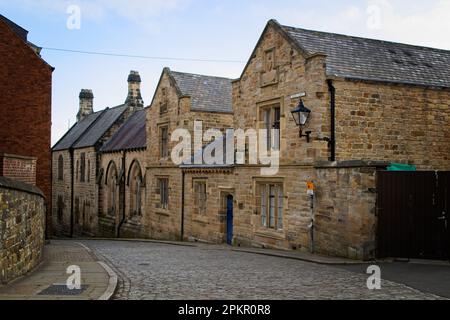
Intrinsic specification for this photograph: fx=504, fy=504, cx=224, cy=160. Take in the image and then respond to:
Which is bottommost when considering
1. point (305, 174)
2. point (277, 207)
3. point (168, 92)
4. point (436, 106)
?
point (277, 207)

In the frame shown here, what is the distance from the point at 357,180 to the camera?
1368cm

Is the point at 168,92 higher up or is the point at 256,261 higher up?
the point at 168,92

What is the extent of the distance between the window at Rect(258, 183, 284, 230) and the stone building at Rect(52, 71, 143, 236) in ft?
72.4

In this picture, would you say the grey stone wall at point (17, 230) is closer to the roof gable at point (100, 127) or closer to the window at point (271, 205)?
the window at point (271, 205)

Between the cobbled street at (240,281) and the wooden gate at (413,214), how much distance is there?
196cm

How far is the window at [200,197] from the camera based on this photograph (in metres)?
23.2

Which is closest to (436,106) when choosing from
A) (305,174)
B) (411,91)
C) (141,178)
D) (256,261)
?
(411,91)

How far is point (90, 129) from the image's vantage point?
44.9m

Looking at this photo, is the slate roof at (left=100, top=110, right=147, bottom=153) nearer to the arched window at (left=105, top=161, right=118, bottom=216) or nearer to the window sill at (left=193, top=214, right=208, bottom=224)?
the arched window at (left=105, top=161, right=118, bottom=216)

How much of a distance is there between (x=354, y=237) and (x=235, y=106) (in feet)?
28.0

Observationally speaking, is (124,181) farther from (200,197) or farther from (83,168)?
(200,197)

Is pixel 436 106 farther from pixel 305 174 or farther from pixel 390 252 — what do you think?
pixel 390 252

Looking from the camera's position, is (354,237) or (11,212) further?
(354,237)

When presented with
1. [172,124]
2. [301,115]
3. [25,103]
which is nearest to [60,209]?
[172,124]
